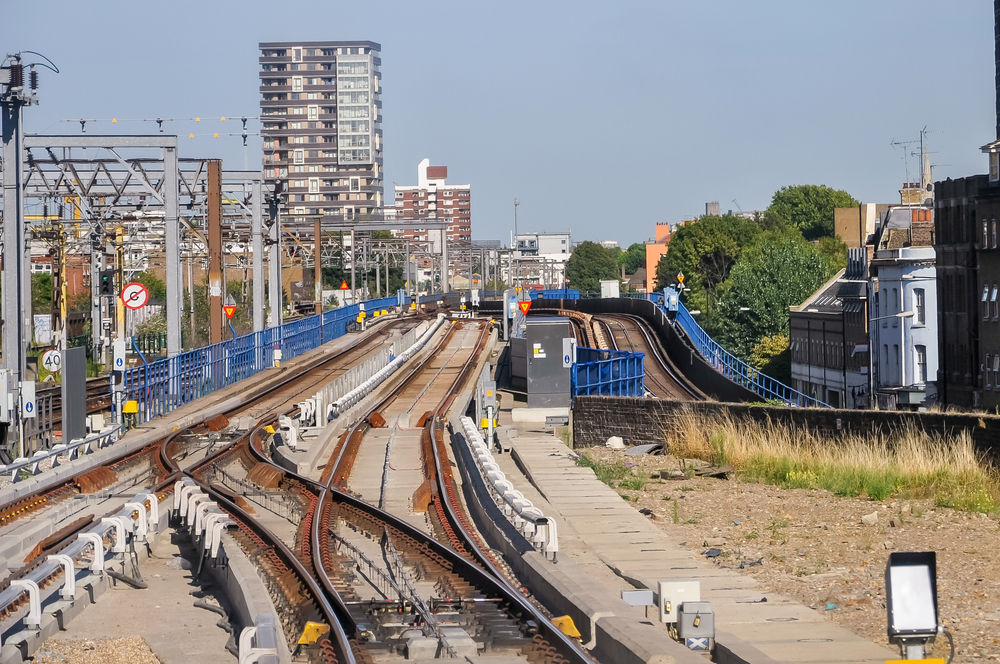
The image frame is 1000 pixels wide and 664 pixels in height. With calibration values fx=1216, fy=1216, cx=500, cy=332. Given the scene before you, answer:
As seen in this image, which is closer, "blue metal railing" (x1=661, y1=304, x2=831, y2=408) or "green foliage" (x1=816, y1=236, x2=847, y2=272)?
"blue metal railing" (x1=661, y1=304, x2=831, y2=408)

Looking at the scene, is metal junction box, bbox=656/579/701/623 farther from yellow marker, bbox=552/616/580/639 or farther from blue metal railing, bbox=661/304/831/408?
blue metal railing, bbox=661/304/831/408

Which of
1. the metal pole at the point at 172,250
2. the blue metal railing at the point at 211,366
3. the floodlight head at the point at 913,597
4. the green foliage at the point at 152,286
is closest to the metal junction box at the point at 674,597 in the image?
the floodlight head at the point at 913,597

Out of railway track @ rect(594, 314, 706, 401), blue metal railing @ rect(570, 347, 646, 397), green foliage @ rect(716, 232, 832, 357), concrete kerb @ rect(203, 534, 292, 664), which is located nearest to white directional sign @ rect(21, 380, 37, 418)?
concrete kerb @ rect(203, 534, 292, 664)

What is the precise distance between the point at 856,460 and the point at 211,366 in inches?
896

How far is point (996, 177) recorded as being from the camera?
52219 mm

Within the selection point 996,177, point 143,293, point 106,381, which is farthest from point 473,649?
point 996,177

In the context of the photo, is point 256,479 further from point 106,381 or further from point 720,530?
point 106,381

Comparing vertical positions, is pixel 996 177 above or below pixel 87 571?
above

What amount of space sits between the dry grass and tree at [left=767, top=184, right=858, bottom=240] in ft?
446

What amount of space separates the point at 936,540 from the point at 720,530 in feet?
9.34

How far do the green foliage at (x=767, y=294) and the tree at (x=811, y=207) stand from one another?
6876 cm

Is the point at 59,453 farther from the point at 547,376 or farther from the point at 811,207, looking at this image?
the point at 811,207

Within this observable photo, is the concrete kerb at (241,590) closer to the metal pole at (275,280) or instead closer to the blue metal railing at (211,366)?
the blue metal railing at (211,366)

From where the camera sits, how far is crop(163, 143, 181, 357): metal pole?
3503cm
